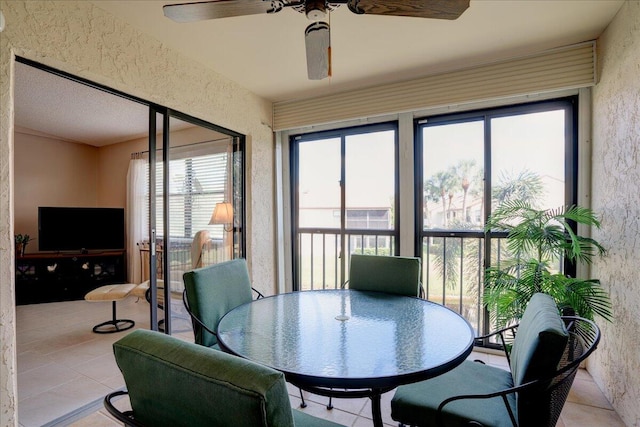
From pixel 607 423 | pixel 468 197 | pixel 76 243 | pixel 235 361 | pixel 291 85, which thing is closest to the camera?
pixel 235 361

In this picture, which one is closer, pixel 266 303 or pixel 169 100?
pixel 266 303

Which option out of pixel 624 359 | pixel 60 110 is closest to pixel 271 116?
pixel 60 110

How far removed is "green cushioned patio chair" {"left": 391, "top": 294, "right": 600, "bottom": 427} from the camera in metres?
1.05

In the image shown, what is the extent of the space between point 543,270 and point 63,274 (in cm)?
579

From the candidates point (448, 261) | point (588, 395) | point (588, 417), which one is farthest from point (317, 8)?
point (588, 395)

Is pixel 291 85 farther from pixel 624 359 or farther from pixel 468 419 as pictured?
pixel 624 359

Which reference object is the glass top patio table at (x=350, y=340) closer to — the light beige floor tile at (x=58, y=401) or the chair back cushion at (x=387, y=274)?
the chair back cushion at (x=387, y=274)

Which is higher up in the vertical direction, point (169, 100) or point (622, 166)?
point (169, 100)

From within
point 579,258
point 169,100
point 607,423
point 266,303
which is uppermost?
point 169,100

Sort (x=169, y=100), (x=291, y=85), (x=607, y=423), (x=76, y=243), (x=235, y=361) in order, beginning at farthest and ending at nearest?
(x=76, y=243)
(x=291, y=85)
(x=169, y=100)
(x=607, y=423)
(x=235, y=361)

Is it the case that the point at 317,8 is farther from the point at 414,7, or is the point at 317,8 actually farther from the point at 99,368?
the point at 99,368

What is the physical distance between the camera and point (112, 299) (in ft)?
10.7

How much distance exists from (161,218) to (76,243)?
10.4ft

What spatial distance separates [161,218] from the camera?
2473 mm
